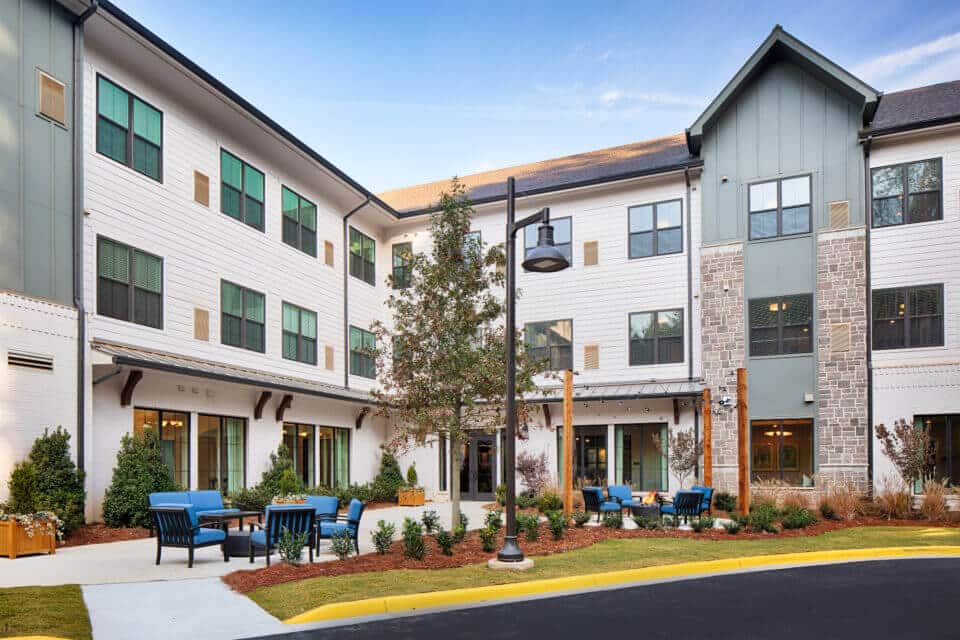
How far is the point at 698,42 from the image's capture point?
23219mm

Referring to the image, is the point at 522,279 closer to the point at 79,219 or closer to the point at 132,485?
the point at 79,219

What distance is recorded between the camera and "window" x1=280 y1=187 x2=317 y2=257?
23.5 metres

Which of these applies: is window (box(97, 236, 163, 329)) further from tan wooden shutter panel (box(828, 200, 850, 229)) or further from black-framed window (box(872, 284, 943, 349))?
black-framed window (box(872, 284, 943, 349))

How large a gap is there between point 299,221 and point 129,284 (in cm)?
776

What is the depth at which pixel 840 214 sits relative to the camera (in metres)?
22.2

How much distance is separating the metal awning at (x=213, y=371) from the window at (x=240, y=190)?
14.2 ft

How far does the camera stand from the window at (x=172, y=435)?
677 inches

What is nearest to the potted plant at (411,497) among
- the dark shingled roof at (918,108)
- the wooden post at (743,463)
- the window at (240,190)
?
the window at (240,190)

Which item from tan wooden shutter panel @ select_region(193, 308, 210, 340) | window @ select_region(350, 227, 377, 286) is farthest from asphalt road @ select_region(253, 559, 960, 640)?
window @ select_region(350, 227, 377, 286)

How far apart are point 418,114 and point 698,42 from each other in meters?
13.1

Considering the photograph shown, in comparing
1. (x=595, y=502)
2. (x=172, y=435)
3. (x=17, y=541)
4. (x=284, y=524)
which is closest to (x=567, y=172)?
(x=595, y=502)

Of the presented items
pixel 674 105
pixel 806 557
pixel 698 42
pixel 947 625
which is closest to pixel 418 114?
pixel 674 105

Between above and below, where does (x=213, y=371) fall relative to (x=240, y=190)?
below

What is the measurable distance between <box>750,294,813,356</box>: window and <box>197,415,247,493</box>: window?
15138mm
